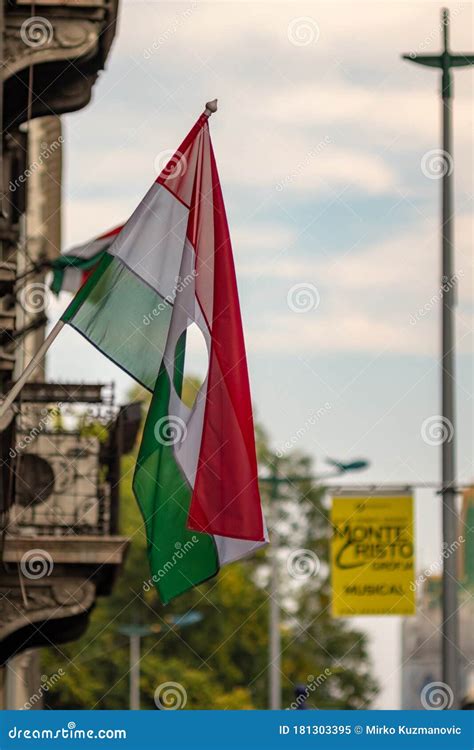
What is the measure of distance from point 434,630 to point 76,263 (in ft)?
205

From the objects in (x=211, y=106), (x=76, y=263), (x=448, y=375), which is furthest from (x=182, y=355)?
(x=76, y=263)

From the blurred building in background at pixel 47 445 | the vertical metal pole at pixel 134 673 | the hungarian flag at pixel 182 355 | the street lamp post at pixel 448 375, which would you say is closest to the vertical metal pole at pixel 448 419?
the street lamp post at pixel 448 375

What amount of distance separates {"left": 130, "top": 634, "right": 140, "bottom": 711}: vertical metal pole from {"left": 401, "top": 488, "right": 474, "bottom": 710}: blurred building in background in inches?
356

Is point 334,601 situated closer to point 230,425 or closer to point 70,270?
point 70,270

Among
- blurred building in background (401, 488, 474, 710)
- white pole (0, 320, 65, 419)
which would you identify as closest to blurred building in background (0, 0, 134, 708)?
white pole (0, 320, 65, 419)

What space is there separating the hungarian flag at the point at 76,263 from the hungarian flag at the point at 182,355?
6.85 meters

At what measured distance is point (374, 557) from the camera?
95.5 feet

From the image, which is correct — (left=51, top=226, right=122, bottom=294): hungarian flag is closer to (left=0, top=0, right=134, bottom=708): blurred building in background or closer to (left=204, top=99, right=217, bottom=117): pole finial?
(left=0, top=0, right=134, bottom=708): blurred building in background

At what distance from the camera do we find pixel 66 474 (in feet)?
74.4

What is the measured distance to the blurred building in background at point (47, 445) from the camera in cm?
1984

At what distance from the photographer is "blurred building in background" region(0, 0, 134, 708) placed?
19.8m

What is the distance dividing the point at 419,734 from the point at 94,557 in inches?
263

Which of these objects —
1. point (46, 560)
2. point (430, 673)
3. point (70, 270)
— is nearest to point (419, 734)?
point (46, 560)

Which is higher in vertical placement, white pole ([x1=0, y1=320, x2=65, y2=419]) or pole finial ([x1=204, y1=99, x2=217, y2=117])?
pole finial ([x1=204, y1=99, x2=217, y2=117])
